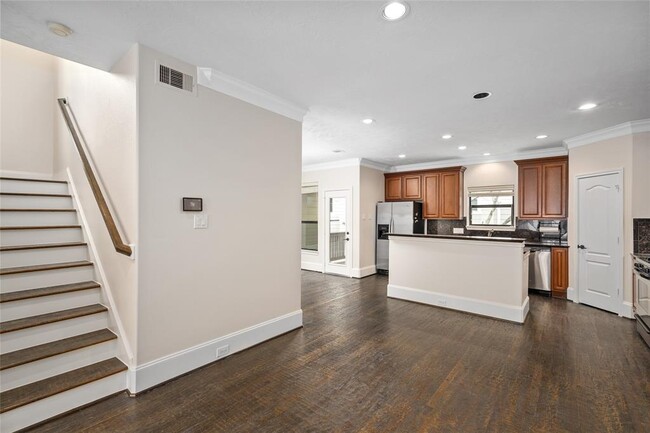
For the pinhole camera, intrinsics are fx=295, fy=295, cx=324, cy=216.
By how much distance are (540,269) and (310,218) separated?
16.1 feet

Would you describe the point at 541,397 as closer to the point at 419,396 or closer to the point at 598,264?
the point at 419,396

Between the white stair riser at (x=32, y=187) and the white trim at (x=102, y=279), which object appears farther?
the white stair riser at (x=32, y=187)

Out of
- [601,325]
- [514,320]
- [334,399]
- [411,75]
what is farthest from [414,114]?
[601,325]

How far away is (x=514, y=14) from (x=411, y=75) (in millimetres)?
961

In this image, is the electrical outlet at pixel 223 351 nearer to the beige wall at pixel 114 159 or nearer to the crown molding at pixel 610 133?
the beige wall at pixel 114 159

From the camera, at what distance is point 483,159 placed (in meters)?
6.34

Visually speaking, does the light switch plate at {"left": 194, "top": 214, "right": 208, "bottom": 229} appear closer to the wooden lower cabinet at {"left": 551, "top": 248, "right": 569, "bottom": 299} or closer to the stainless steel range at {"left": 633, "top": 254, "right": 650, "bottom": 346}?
the stainless steel range at {"left": 633, "top": 254, "right": 650, "bottom": 346}

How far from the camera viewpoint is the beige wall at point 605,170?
4133mm

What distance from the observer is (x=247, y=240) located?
3.14m

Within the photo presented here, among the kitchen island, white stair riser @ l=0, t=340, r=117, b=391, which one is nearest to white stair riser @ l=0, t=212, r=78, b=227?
white stair riser @ l=0, t=340, r=117, b=391

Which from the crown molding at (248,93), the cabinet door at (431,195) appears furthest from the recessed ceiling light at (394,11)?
the cabinet door at (431,195)

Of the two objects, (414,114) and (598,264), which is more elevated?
(414,114)

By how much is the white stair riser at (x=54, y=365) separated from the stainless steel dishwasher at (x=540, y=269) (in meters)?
6.28

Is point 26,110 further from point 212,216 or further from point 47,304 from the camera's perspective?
point 212,216
